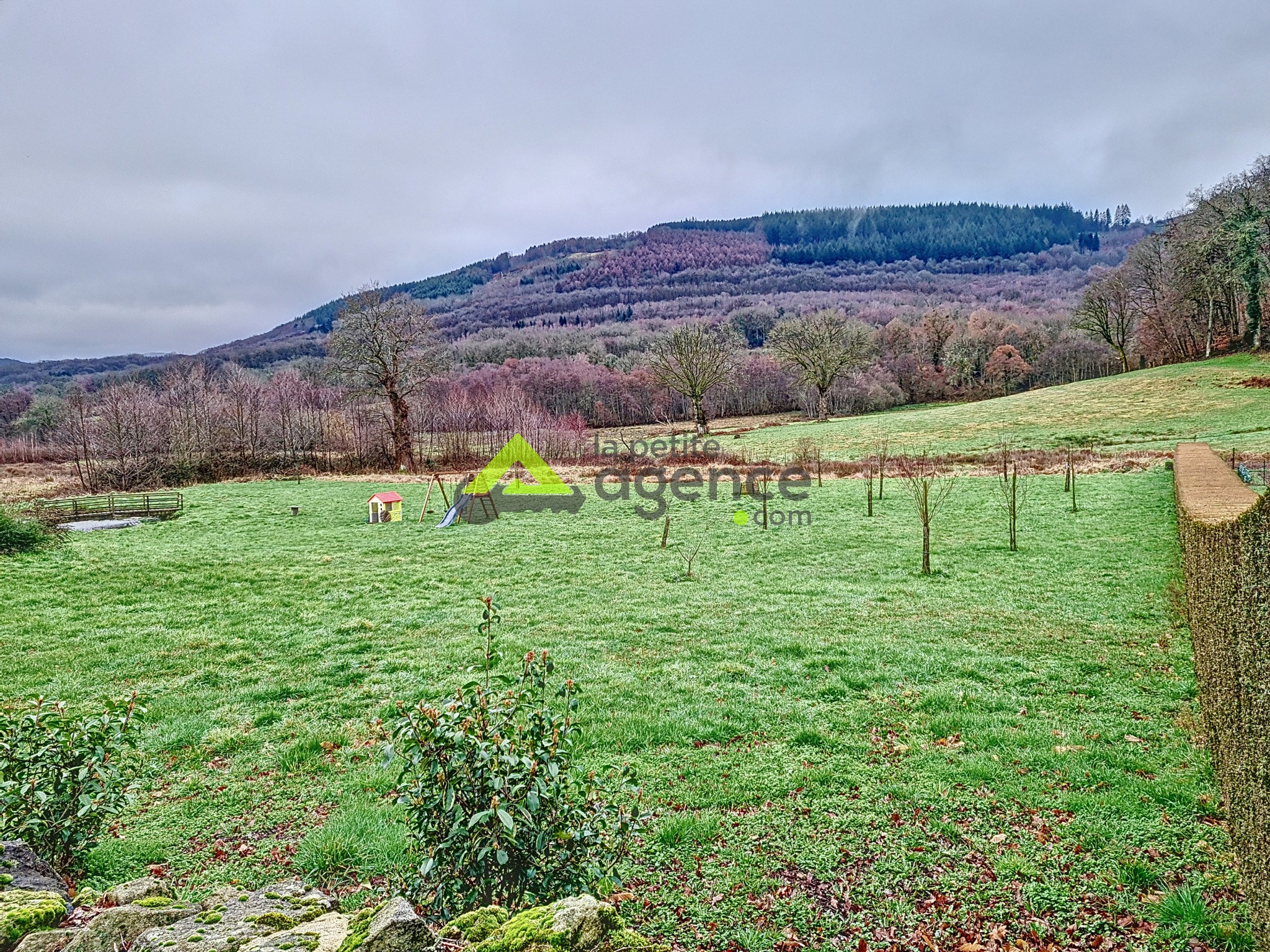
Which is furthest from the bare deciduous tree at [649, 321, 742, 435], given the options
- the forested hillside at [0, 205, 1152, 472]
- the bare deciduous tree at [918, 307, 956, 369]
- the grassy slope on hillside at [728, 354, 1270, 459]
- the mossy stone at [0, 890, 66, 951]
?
the mossy stone at [0, 890, 66, 951]

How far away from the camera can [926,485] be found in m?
12.8

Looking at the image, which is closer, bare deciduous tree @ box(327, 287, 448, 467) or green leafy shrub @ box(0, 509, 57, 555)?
green leafy shrub @ box(0, 509, 57, 555)

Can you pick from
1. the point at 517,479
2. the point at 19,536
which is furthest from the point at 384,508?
the point at 517,479

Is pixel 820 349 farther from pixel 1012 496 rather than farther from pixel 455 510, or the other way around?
pixel 1012 496

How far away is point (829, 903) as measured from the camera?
3.83 meters

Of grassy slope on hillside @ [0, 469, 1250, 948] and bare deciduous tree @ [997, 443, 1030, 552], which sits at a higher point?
bare deciduous tree @ [997, 443, 1030, 552]

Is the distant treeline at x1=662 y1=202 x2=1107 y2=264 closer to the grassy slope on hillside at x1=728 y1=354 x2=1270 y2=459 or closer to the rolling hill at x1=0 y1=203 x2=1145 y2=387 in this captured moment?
the rolling hill at x1=0 y1=203 x2=1145 y2=387

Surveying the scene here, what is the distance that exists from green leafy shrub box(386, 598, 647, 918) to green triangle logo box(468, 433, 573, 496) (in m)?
19.9

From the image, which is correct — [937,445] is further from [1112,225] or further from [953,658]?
[1112,225]

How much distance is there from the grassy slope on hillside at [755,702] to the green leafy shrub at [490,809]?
4.44ft

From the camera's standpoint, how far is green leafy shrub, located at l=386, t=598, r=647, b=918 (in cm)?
273

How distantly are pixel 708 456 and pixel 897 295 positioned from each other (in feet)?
373

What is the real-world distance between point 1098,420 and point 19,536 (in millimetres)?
48496

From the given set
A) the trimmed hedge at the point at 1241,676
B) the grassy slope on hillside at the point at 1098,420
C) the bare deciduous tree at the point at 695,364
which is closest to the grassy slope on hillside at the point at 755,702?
the trimmed hedge at the point at 1241,676
